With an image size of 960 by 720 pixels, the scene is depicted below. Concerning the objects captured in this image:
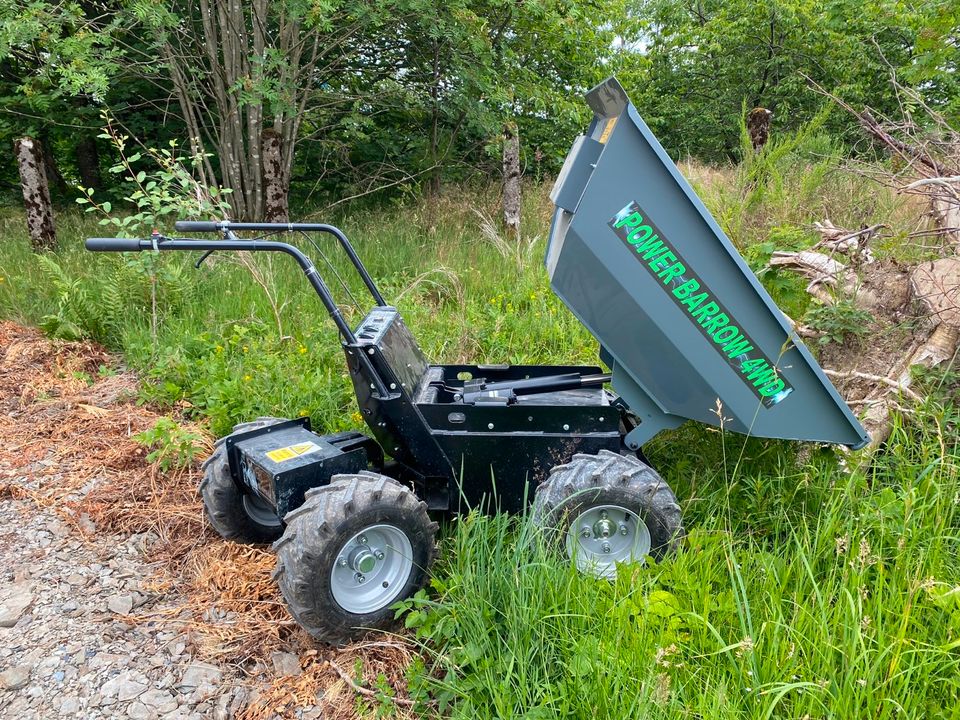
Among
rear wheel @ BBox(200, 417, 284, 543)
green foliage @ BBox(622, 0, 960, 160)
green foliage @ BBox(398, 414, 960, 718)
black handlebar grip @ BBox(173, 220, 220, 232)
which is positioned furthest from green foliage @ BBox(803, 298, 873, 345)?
green foliage @ BBox(622, 0, 960, 160)


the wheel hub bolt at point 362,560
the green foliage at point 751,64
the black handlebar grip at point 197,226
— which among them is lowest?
the wheel hub bolt at point 362,560

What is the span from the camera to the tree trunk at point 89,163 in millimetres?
11273

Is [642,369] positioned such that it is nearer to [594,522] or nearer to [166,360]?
[594,522]

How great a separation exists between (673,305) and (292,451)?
5.03ft

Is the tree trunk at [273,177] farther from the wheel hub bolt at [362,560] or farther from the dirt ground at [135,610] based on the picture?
the wheel hub bolt at [362,560]

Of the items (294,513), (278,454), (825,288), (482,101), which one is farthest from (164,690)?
(482,101)

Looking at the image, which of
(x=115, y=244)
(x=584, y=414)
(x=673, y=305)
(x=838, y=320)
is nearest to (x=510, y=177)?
(x=838, y=320)

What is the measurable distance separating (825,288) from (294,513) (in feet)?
10.7

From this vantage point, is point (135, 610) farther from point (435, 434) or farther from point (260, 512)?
point (435, 434)

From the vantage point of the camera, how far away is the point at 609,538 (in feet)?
8.45

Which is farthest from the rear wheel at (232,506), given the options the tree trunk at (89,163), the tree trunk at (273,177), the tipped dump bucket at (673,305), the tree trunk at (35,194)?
the tree trunk at (89,163)

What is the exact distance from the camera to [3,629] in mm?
2459

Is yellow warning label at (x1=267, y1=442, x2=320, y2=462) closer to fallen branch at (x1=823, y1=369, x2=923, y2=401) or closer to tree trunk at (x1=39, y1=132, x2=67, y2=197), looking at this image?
fallen branch at (x1=823, y1=369, x2=923, y2=401)

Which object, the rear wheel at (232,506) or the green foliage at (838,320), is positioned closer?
the rear wheel at (232,506)
